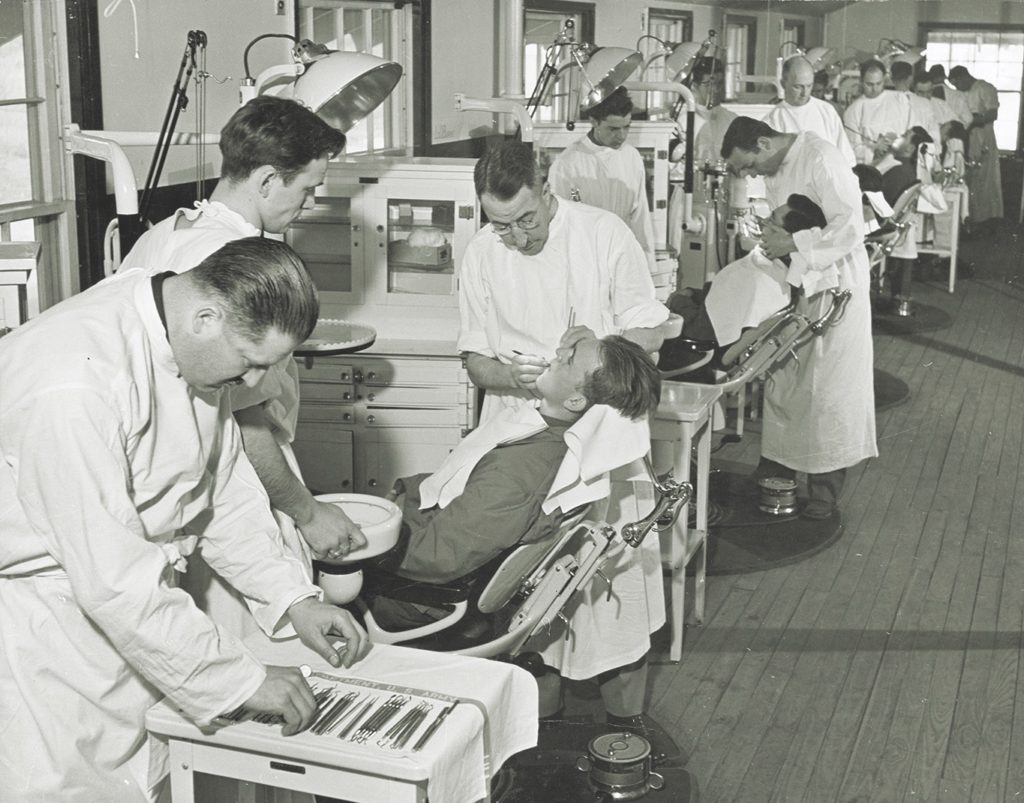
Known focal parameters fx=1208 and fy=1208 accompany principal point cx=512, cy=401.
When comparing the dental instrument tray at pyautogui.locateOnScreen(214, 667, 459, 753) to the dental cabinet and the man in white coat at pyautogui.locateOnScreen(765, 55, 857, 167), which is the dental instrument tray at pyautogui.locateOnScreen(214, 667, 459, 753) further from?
the man in white coat at pyautogui.locateOnScreen(765, 55, 857, 167)

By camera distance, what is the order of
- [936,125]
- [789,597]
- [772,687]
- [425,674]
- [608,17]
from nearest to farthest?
[425,674]
[772,687]
[789,597]
[936,125]
[608,17]

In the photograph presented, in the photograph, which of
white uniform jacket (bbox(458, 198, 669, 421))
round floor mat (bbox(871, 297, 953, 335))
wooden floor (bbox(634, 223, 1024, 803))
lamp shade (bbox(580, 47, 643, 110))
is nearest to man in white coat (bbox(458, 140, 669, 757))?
white uniform jacket (bbox(458, 198, 669, 421))

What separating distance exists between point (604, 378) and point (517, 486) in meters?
0.28

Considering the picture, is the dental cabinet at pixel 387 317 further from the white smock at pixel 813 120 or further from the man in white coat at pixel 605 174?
the white smock at pixel 813 120

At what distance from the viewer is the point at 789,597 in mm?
3836

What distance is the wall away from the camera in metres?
3.41

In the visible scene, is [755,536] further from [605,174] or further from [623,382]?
[623,382]

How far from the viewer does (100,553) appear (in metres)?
1.43

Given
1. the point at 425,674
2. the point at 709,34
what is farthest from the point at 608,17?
the point at 425,674

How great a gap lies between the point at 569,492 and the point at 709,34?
421 cm

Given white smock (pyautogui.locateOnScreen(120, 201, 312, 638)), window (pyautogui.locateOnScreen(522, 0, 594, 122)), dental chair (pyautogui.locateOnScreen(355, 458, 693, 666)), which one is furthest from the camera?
window (pyautogui.locateOnScreen(522, 0, 594, 122))

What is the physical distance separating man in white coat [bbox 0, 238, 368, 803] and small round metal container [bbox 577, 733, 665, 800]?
1096 millimetres

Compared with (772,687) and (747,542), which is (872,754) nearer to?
(772,687)

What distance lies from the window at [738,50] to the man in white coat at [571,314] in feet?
10.7
